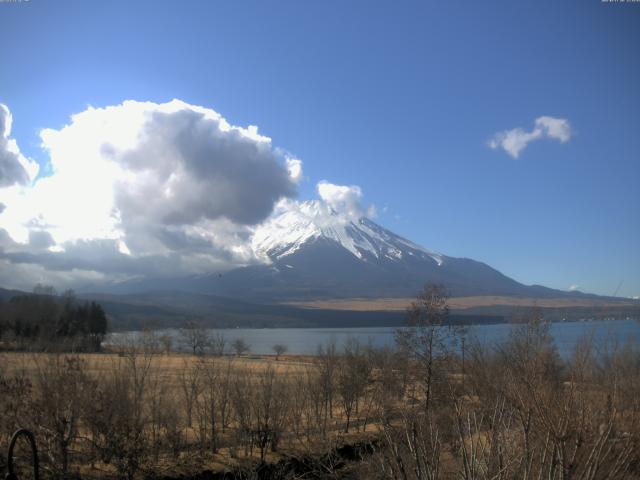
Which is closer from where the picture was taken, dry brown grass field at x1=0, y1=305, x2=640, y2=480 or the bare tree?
dry brown grass field at x1=0, y1=305, x2=640, y2=480

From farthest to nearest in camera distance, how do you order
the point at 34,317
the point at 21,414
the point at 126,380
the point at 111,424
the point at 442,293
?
1. the point at 34,317
2. the point at 442,293
3. the point at 126,380
4. the point at 111,424
5. the point at 21,414

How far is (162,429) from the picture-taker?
2353 centimetres

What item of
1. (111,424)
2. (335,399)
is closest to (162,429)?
(111,424)

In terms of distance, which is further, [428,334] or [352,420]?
[352,420]

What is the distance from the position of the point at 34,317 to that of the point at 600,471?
91.9 metres

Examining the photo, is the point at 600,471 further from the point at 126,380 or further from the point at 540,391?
the point at 126,380

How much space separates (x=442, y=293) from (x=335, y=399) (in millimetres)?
9271

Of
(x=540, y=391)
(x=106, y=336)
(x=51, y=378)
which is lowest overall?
(x=106, y=336)

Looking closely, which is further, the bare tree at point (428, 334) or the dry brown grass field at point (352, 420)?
the bare tree at point (428, 334)

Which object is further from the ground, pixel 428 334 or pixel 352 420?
pixel 428 334

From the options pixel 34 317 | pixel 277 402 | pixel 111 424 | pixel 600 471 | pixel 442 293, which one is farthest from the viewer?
pixel 34 317

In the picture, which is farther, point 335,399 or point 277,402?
point 335,399

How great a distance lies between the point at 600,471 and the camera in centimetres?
704

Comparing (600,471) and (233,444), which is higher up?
(600,471)
